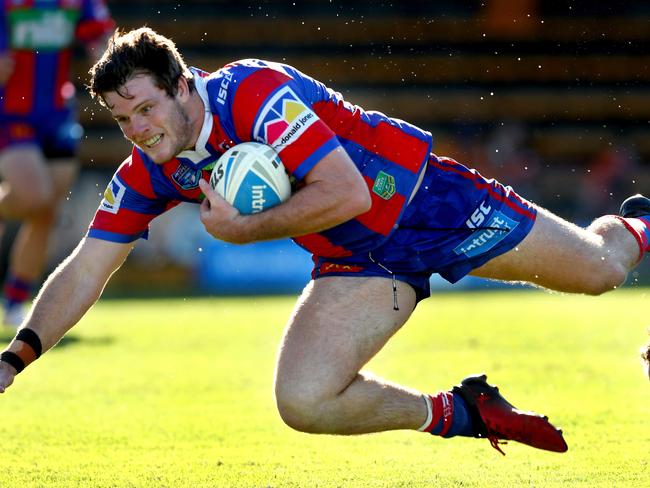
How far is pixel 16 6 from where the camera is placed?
371 inches

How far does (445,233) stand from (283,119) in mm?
955

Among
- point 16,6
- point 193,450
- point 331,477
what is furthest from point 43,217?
point 331,477

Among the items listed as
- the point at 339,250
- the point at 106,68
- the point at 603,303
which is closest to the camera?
the point at 106,68

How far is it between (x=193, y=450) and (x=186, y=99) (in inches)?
58.2

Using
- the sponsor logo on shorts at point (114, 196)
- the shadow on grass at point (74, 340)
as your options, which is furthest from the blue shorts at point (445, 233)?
the shadow on grass at point (74, 340)

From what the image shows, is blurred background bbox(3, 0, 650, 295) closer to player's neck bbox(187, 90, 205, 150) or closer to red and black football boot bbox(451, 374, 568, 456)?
red and black football boot bbox(451, 374, 568, 456)

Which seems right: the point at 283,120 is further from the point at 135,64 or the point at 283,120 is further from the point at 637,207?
the point at 637,207

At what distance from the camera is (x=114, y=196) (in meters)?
4.79

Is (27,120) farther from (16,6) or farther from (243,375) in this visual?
(243,375)

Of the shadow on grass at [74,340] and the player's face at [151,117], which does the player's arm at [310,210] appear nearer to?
the player's face at [151,117]

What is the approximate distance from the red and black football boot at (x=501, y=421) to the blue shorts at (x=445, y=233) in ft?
1.50

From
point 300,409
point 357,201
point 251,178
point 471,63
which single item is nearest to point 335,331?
point 300,409

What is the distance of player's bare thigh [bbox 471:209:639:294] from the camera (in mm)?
4879

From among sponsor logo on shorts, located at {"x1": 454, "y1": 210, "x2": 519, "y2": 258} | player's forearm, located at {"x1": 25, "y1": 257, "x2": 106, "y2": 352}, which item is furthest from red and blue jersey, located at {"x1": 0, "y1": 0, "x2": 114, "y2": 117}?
sponsor logo on shorts, located at {"x1": 454, "y1": 210, "x2": 519, "y2": 258}
